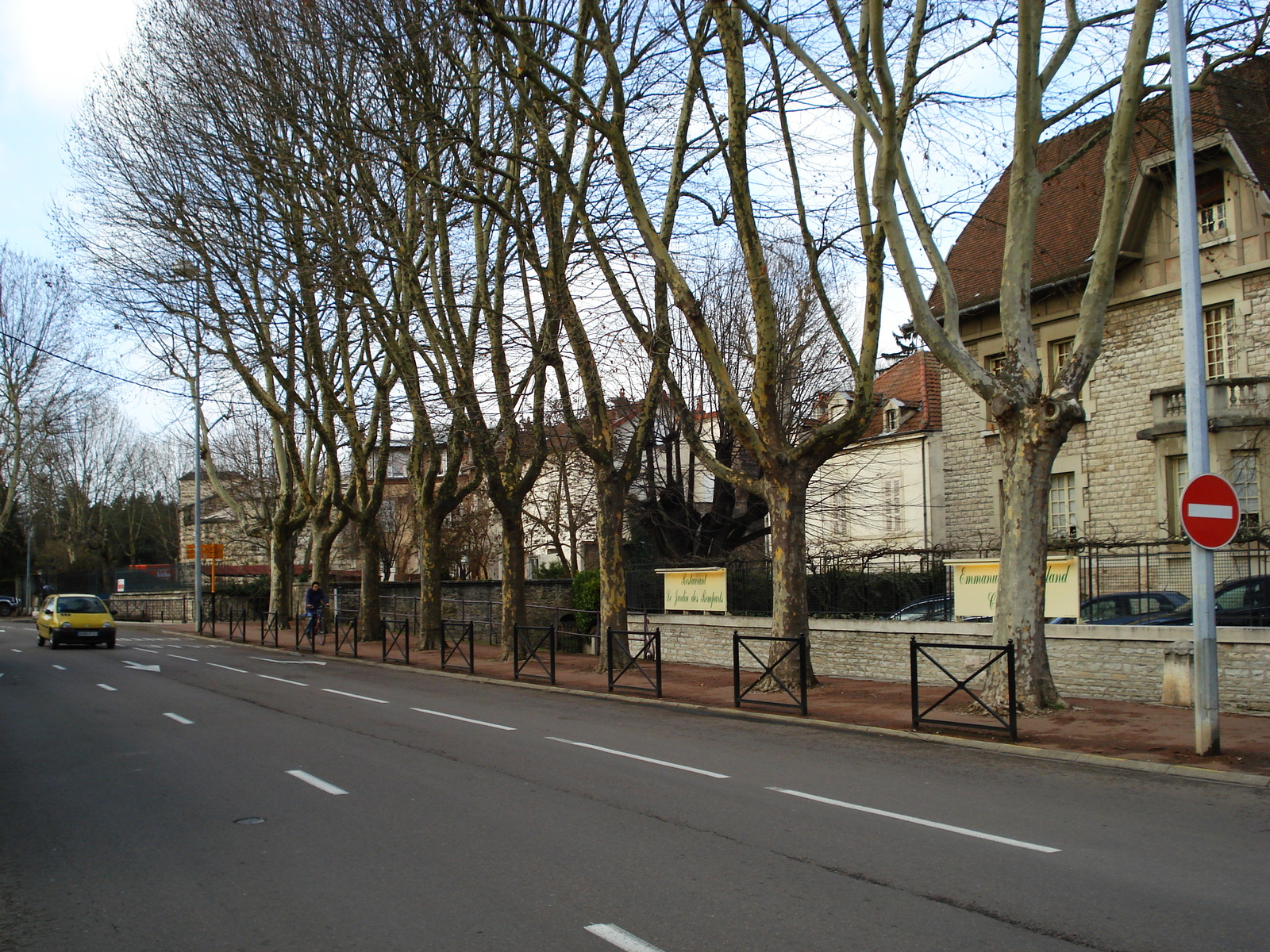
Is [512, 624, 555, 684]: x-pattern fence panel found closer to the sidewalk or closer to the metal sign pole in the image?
the sidewalk

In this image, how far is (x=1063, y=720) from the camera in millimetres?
12805

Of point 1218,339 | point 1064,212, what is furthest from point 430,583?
point 1218,339

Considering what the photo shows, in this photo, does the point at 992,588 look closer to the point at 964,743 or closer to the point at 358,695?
the point at 964,743

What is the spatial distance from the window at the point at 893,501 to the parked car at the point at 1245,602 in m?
→ 19.8

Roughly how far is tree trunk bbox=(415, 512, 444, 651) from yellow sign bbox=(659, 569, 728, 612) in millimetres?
7015

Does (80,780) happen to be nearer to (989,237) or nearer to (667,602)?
(667,602)

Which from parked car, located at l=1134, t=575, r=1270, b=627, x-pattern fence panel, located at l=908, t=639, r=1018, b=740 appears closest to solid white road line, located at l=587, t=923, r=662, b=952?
x-pattern fence panel, located at l=908, t=639, r=1018, b=740

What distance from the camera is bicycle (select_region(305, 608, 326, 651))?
29.0 metres

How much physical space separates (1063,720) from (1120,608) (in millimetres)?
4320

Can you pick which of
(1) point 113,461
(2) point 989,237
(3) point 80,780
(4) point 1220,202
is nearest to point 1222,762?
(3) point 80,780

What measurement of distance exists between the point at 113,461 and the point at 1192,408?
209 feet

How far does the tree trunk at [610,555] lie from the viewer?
1978 cm

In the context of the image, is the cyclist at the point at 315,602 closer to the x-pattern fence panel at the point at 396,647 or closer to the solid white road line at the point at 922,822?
the x-pattern fence panel at the point at 396,647

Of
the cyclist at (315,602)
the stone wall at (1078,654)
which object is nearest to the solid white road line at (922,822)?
the stone wall at (1078,654)
